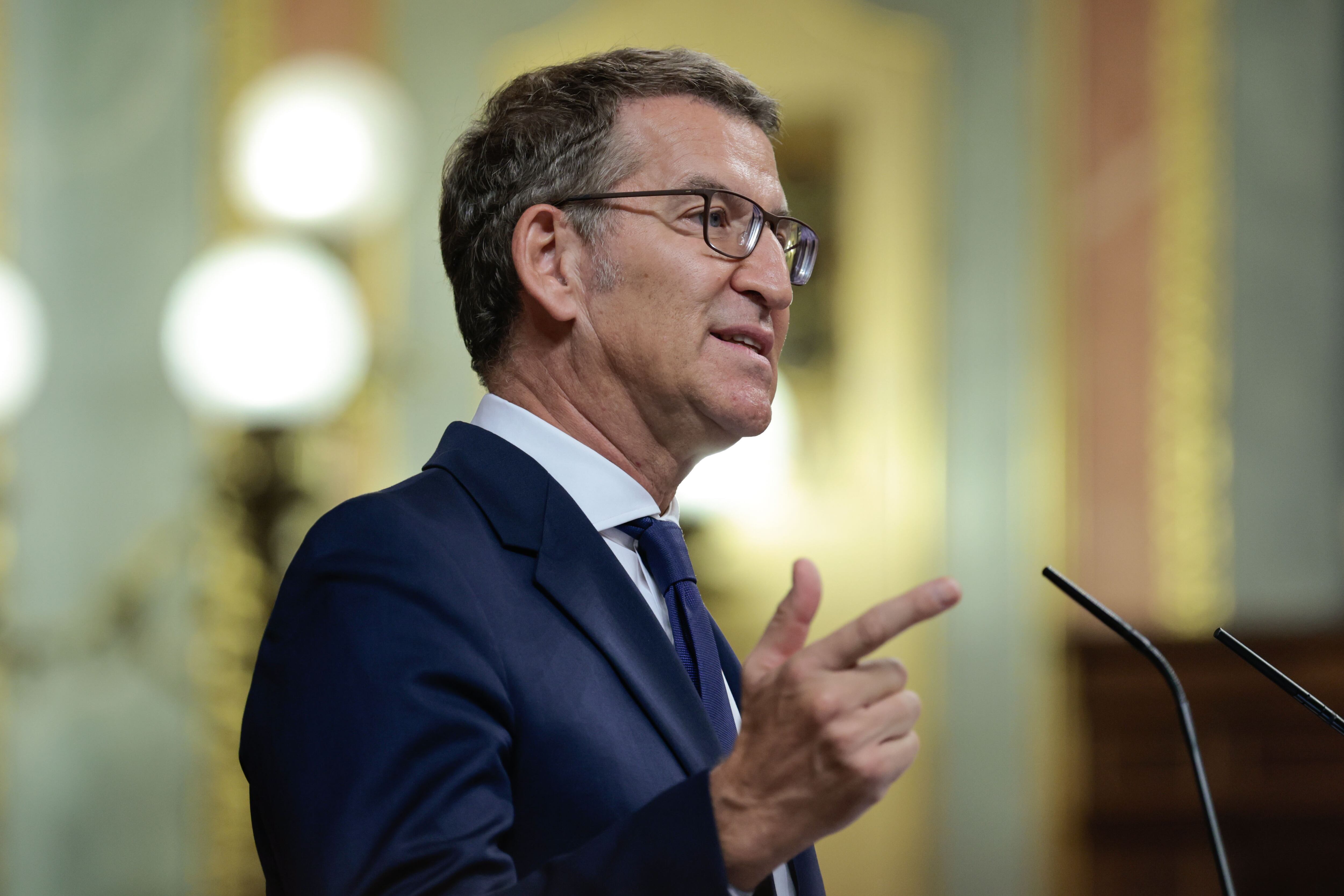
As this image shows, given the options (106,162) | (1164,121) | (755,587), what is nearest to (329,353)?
(106,162)

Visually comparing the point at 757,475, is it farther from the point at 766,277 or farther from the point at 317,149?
the point at 766,277

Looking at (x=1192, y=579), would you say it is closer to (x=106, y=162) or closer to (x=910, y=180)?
(x=910, y=180)

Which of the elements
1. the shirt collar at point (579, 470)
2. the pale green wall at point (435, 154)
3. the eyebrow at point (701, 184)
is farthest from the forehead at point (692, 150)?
the pale green wall at point (435, 154)

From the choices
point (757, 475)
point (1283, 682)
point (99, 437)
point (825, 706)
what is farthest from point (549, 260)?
point (99, 437)

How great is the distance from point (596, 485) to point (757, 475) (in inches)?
156

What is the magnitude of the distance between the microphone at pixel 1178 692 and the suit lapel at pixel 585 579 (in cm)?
33

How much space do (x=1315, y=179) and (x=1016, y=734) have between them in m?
2.45

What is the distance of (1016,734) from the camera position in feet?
16.6

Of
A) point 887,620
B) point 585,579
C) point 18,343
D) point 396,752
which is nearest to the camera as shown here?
point 887,620

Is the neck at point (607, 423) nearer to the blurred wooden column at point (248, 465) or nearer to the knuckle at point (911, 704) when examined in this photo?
the knuckle at point (911, 704)

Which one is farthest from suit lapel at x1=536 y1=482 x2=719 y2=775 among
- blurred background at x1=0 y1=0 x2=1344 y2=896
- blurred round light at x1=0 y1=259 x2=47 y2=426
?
blurred round light at x1=0 y1=259 x2=47 y2=426

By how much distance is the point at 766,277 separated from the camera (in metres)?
1.42

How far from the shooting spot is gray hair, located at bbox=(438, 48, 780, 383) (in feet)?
4.75

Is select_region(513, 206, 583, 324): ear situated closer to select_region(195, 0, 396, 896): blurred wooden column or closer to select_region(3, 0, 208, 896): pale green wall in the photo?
select_region(195, 0, 396, 896): blurred wooden column
